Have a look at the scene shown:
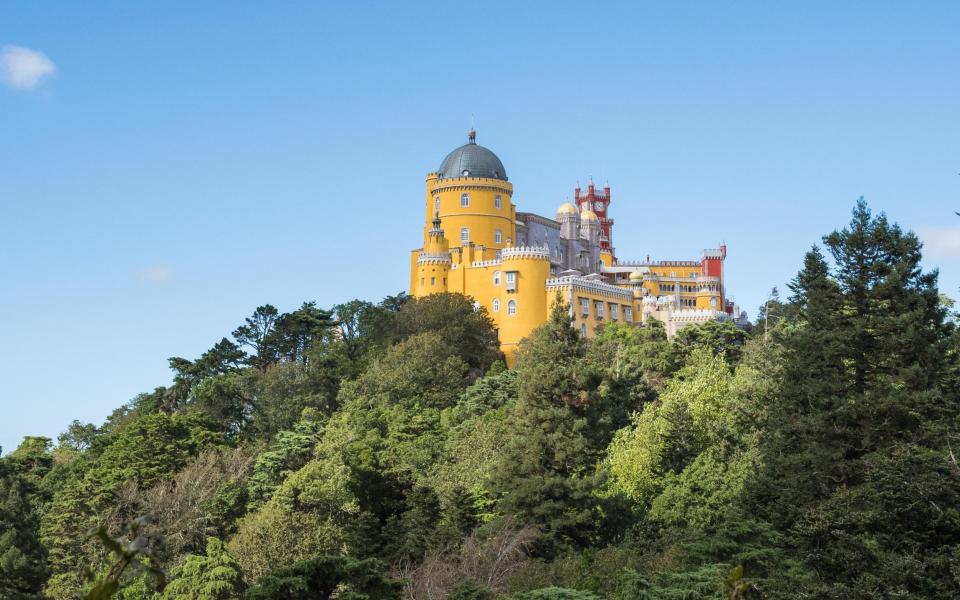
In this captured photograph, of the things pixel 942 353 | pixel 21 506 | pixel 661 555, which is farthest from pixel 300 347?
pixel 942 353

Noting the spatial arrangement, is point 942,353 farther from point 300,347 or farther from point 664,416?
point 300,347

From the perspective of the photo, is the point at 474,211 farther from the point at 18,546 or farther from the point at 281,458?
the point at 18,546

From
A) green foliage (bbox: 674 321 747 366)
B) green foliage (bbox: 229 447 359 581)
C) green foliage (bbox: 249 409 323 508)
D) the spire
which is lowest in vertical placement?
green foliage (bbox: 229 447 359 581)

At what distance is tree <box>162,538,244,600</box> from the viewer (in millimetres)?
36719

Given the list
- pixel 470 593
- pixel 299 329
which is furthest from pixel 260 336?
pixel 470 593

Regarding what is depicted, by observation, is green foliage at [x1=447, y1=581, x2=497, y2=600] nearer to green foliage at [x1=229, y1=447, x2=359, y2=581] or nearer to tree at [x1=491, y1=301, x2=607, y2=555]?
tree at [x1=491, y1=301, x2=607, y2=555]

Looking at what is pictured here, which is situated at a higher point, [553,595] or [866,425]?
[866,425]

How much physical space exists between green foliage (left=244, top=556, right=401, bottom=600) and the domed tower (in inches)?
1956

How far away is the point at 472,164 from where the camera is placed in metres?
78.4

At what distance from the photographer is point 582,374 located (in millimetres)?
43281

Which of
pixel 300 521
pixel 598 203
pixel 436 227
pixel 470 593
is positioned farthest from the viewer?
pixel 598 203

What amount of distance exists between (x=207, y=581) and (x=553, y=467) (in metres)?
12.2

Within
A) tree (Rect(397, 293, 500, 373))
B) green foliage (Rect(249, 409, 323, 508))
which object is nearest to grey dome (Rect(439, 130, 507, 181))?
tree (Rect(397, 293, 500, 373))

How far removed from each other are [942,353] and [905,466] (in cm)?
680
